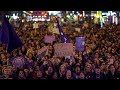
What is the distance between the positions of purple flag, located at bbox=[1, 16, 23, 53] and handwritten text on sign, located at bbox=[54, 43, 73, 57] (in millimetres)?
1036

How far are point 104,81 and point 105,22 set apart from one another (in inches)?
198

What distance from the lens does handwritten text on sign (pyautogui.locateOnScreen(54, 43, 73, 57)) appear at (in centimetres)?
842

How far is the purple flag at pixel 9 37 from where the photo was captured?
813 cm

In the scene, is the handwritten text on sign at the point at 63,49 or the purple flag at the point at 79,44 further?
the purple flag at the point at 79,44

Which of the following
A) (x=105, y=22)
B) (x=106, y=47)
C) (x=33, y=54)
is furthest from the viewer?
(x=105, y=22)

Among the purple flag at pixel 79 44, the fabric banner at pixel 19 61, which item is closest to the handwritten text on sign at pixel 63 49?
the purple flag at pixel 79 44

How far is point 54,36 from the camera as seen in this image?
923cm

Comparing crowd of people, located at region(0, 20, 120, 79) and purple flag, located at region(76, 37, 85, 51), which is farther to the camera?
purple flag, located at region(76, 37, 85, 51)

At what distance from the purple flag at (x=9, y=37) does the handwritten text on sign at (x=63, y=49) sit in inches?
40.8

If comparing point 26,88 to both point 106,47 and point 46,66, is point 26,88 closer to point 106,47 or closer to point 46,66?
point 46,66

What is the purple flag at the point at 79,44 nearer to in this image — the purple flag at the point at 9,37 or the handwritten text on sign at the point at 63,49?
the handwritten text on sign at the point at 63,49

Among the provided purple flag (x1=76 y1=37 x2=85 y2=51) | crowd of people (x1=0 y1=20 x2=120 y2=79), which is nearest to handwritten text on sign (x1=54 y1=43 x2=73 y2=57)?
crowd of people (x1=0 y1=20 x2=120 y2=79)

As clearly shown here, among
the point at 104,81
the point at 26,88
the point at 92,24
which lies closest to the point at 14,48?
the point at 26,88

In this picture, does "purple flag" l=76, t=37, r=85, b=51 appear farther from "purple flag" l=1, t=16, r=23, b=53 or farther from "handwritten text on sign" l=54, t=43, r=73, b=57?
"purple flag" l=1, t=16, r=23, b=53
